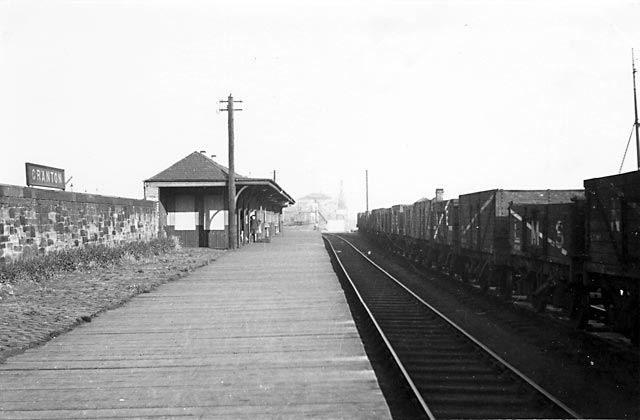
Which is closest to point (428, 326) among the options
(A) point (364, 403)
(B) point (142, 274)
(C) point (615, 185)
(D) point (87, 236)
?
(C) point (615, 185)

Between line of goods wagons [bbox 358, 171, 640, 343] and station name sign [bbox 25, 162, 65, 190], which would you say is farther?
station name sign [bbox 25, 162, 65, 190]

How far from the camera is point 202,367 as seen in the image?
692 centimetres

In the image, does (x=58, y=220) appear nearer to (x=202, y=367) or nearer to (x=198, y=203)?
(x=202, y=367)

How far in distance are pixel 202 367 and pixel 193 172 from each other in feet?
86.4

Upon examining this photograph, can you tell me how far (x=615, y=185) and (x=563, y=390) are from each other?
9.83 feet

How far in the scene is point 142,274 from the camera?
17641 mm

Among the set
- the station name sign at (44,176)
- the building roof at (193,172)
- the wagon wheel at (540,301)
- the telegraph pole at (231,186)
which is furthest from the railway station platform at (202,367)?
the building roof at (193,172)

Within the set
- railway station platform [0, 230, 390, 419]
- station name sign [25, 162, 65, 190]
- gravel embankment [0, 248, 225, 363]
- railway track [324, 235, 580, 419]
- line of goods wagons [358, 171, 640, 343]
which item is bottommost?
railway track [324, 235, 580, 419]

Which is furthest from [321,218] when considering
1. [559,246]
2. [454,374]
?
[454,374]

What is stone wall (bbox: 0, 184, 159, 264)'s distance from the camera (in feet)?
44.9

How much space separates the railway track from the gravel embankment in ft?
15.8

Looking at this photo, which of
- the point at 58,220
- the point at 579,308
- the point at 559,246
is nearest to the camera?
the point at 579,308

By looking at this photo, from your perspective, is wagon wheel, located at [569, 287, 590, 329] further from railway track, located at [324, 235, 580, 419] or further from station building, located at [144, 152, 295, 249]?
station building, located at [144, 152, 295, 249]

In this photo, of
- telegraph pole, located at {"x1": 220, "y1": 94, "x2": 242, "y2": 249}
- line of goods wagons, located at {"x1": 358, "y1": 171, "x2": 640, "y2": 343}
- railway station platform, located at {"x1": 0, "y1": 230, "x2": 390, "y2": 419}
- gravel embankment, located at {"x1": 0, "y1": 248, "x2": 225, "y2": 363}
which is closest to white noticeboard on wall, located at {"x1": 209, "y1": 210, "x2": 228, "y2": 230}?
telegraph pole, located at {"x1": 220, "y1": 94, "x2": 242, "y2": 249}
